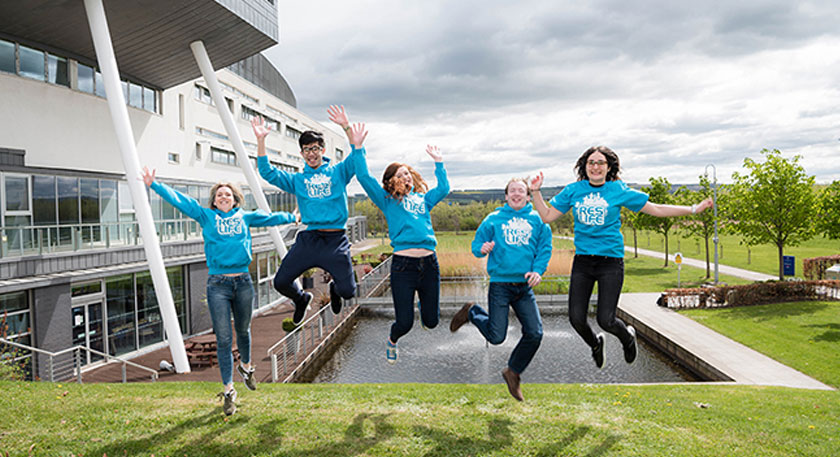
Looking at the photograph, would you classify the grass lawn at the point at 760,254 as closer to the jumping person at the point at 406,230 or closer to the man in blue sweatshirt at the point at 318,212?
the jumping person at the point at 406,230

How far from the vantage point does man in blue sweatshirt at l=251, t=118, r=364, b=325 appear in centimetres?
653

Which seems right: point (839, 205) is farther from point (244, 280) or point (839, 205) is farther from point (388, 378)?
point (244, 280)

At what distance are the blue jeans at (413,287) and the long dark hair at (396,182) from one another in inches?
31.0

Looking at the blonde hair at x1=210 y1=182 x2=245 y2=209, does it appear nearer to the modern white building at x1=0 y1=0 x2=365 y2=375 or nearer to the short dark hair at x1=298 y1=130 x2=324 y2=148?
the short dark hair at x1=298 y1=130 x2=324 y2=148

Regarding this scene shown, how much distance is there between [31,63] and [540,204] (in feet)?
66.1

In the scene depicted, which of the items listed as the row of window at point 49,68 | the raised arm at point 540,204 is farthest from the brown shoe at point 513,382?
the row of window at point 49,68

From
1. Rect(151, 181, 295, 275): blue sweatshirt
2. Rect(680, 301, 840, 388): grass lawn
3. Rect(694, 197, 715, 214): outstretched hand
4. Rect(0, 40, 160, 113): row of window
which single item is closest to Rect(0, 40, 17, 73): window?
Rect(0, 40, 160, 113): row of window

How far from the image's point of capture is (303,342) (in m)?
17.6

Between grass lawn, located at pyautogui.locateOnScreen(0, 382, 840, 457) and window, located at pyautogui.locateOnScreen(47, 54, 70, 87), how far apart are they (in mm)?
13178

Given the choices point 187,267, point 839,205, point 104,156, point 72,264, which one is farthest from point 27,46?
point 839,205

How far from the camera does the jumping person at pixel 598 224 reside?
575cm

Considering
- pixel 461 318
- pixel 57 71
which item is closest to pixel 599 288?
pixel 461 318

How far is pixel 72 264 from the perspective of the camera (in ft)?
52.4

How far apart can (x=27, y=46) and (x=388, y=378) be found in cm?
1705
